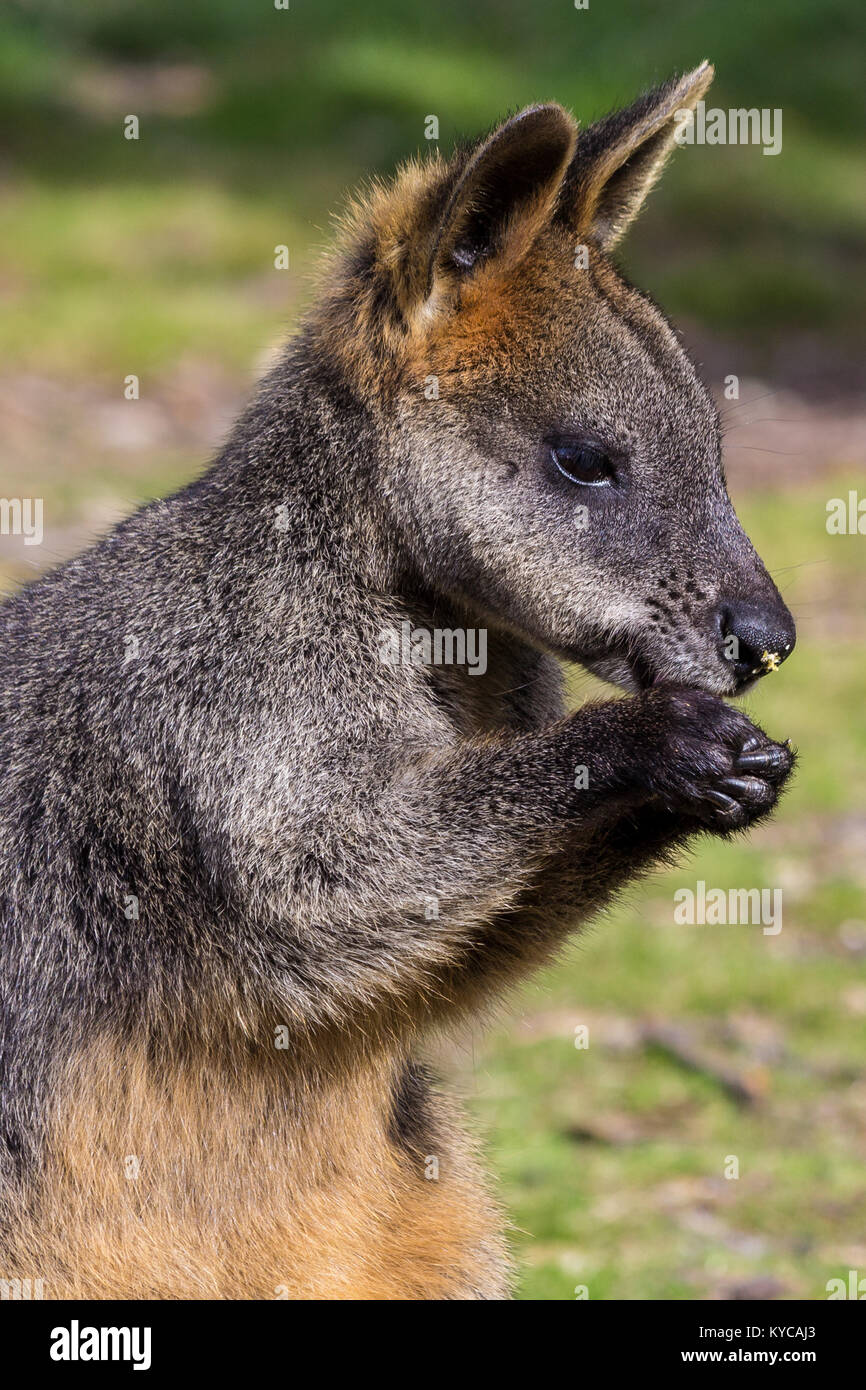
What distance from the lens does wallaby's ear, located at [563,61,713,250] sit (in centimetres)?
505

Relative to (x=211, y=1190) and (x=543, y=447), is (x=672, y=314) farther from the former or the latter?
(x=211, y=1190)

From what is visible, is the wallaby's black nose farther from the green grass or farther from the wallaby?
the green grass

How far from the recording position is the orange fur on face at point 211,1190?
4586mm

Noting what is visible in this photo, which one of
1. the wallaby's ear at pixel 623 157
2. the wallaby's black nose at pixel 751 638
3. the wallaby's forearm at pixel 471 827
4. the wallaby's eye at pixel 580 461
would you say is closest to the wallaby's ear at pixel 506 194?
the wallaby's ear at pixel 623 157

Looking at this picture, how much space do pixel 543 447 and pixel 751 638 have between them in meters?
0.81

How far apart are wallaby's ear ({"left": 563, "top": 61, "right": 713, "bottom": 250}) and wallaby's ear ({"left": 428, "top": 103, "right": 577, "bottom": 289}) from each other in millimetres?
234

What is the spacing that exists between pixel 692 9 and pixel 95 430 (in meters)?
13.4

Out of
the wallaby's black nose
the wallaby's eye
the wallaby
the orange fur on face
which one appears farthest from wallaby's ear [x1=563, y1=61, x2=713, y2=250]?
the orange fur on face

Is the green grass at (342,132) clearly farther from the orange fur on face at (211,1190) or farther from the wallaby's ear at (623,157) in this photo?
the orange fur on face at (211,1190)

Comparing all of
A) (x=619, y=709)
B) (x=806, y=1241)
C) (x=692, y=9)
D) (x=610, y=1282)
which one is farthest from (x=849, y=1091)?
(x=692, y=9)

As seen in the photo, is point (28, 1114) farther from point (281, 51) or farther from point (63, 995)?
point (281, 51)

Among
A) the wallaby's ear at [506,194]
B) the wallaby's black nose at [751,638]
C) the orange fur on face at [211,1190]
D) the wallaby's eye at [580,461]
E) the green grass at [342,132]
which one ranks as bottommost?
the orange fur on face at [211,1190]

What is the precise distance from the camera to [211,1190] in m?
4.71

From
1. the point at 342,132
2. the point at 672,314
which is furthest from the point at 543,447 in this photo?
the point at 342,132
